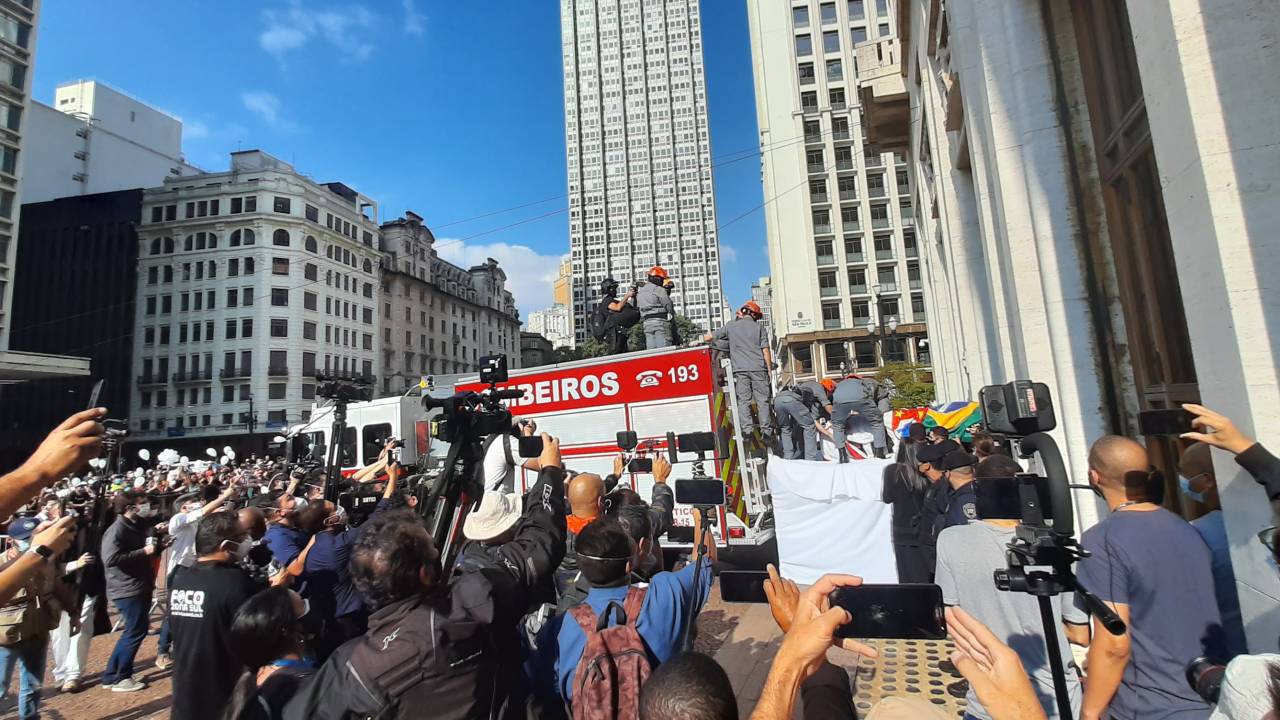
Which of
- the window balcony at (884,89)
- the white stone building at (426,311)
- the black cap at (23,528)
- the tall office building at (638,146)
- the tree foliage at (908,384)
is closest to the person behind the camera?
the black cap at (23,528)

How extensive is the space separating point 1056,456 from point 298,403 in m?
53.6

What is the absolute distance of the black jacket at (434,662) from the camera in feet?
6.49

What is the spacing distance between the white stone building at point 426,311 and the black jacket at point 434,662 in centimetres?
5396

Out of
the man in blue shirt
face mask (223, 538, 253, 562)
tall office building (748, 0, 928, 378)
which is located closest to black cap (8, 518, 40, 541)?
face mask (223, 538, 253, 562)

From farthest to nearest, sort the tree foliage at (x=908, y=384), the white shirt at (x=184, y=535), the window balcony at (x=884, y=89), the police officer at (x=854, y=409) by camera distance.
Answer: the tree foliage at (x=908, y=384)
the window balcony at (x=884, y=89)
the police officer at (x=854, y=409)
the white shirt at (x=184, y=535)

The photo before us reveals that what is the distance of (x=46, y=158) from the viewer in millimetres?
50500

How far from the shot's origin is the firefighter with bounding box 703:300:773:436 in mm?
8547

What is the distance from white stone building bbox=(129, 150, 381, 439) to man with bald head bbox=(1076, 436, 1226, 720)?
52.9 m

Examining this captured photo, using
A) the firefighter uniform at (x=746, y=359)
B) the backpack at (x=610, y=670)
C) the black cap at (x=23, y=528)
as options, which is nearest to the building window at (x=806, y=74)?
the firefighter uniform at (x=746, y=359)

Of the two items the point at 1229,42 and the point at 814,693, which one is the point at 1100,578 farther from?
the point at 1229,42

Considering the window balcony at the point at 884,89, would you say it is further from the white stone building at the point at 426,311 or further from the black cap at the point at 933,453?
the white stone building at the point at 426,311

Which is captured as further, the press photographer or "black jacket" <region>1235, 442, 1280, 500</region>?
"black jacket" <region>1235, 442, 1280, 500</region>

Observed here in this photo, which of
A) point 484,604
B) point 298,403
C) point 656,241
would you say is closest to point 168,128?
point 298,403

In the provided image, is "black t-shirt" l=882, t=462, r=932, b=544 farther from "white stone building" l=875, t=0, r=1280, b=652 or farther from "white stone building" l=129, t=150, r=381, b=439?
"white stone building" l=129, t=150, r=381, b=439
